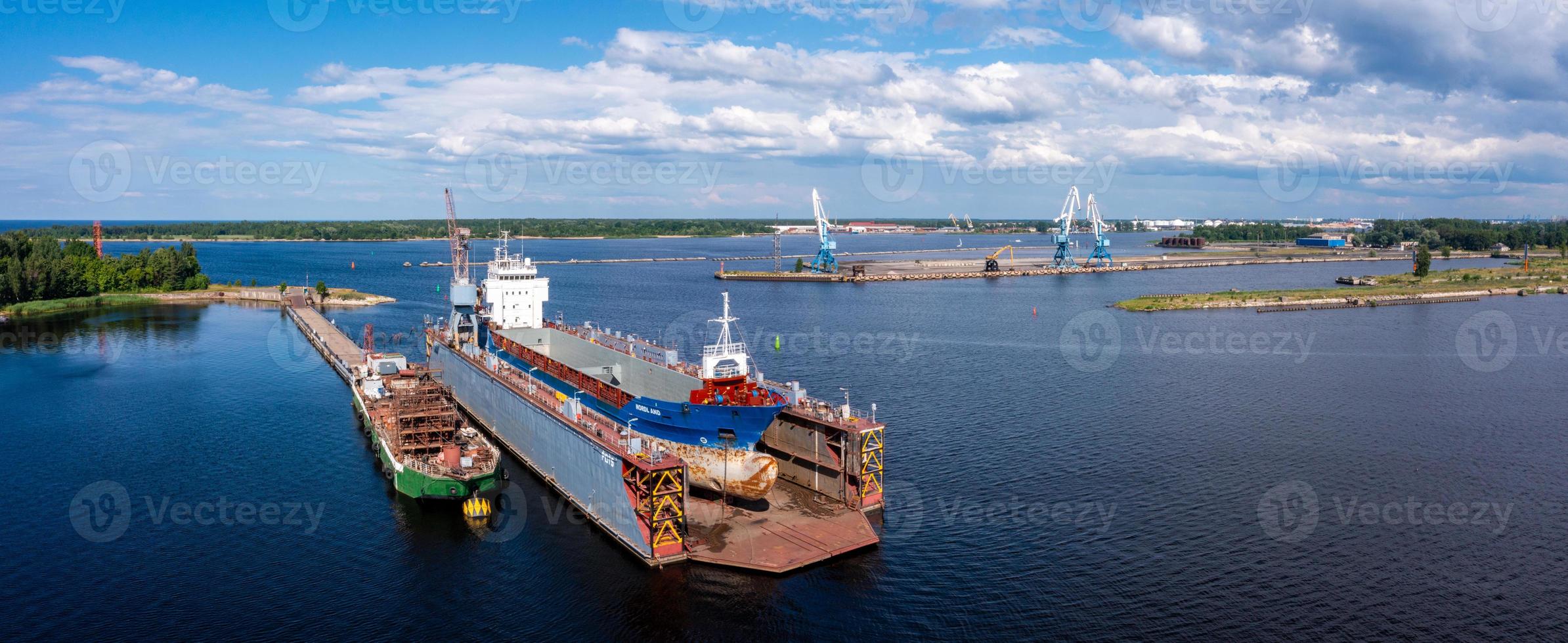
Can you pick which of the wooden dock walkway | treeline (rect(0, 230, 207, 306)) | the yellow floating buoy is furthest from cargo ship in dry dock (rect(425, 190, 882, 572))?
treeline (rect(0, 230, 207, 306))

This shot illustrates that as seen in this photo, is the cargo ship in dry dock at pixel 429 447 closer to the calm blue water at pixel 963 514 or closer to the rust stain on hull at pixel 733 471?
the calm blue water at pixel 963 514

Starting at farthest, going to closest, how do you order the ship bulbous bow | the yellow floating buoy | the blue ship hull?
1. the yellow floating buoy
2. the blue ship hull
3. the ship bulbous bow

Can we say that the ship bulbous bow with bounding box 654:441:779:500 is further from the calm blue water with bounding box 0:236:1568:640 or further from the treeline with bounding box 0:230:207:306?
the treeline with bounding box 0:230:207:306

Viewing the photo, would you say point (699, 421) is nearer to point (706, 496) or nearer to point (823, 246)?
point (706, 496)

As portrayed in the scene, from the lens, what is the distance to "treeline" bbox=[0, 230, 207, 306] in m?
105

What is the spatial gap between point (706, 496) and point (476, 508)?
30.3 ft

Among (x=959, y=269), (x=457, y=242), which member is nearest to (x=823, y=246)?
(x=959, y=269)

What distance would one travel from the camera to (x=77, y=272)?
113 meters

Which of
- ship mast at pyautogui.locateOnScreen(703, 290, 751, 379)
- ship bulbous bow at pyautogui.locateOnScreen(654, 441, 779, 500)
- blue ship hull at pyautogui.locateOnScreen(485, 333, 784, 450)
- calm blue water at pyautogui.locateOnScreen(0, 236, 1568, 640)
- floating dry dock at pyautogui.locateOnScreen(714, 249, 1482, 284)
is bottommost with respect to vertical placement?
calm blue water at pyautogui.locateOnScreen(0, 236, 1568, 640)

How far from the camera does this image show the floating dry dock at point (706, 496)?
101 ft

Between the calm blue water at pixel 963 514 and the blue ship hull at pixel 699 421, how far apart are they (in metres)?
5.10

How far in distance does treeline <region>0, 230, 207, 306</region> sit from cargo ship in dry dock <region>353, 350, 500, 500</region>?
287ft

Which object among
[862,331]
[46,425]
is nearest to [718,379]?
[46,425]

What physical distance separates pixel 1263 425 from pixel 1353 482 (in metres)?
9.54
